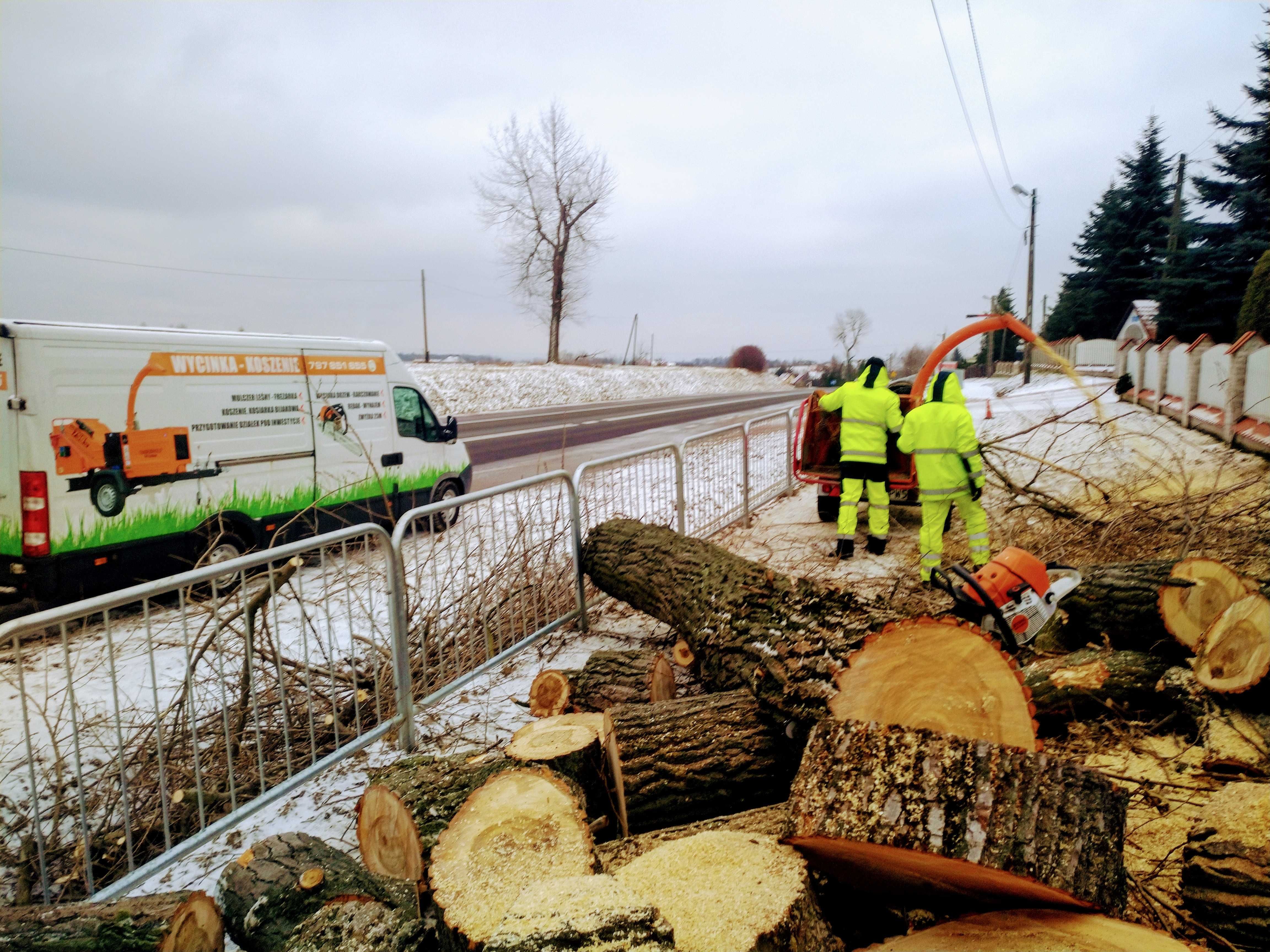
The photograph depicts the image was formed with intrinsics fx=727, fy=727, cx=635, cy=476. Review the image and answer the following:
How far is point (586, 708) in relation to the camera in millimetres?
3682

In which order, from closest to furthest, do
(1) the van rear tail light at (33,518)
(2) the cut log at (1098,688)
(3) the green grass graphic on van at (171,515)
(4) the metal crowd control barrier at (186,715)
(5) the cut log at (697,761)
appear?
(4) the metal crowd control barrier at (186,715) < (5) the cut log at (697,761) < (2) the cut log at (1098,688) < (1) the van rear tail light at (33,518) < (3) the green grass graphic on van at (171,515)

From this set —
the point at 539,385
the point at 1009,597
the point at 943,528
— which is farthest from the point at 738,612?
the point at 539,385

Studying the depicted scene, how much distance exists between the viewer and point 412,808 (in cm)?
241

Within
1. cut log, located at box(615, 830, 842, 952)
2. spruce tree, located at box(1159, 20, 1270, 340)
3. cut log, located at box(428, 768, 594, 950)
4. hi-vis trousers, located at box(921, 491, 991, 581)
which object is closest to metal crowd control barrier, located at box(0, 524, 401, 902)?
cut log, located at box(428, 768, 594, 950)

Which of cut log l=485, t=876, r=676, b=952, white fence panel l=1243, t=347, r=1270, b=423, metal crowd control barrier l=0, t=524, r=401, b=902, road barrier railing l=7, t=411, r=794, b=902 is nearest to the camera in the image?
cut log l=485, t=876, r=676, b=952

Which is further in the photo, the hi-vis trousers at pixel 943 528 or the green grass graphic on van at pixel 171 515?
the hi-vis trousers at pixel 943 528

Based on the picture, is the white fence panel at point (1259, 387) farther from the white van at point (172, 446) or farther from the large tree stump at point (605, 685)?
the white van at point (172, 446)

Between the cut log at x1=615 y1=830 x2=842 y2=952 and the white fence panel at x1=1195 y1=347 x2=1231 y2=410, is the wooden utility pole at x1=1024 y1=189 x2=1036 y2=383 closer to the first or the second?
the white fence panel at x1=1195 y1=347 x2=1231 y2=410

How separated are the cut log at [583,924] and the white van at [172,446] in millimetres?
3033

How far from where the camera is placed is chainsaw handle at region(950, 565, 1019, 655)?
3641 millimetres

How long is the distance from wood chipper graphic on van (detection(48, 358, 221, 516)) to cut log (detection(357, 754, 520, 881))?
4665 millimetres

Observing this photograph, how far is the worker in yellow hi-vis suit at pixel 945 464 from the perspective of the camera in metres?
5.68

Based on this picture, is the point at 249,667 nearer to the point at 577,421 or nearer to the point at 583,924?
the point at 583,924

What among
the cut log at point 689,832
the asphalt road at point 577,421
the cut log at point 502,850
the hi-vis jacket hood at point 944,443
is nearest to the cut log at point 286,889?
the cut log at point 502,850
